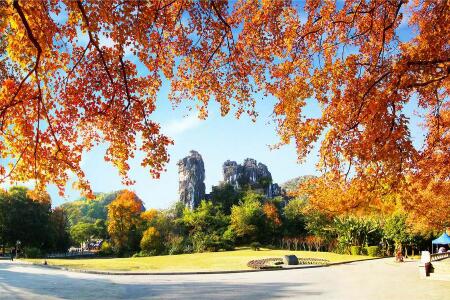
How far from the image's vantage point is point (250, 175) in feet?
275

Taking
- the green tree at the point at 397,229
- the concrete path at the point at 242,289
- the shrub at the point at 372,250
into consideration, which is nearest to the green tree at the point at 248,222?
the shrub at the point at 372,250

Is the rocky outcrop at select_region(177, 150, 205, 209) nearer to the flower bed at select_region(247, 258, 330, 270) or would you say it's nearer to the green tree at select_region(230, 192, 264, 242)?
the green tree at select_region(230, 192, 264, 242)

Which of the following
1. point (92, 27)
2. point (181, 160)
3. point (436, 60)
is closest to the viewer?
point (92, 27)

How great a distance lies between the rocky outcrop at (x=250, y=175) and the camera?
264 ft

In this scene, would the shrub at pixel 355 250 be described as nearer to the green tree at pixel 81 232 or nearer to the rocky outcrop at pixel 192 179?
the green tree at pixel 81 232

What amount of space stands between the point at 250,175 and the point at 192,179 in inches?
473

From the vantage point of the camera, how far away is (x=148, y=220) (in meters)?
49.0

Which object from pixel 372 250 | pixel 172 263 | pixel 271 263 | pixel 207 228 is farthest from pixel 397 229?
pixel 207 228

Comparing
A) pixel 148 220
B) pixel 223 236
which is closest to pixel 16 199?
pixel 148 220

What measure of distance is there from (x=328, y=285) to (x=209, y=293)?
5.07 meters

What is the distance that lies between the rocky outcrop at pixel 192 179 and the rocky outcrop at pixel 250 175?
553cm

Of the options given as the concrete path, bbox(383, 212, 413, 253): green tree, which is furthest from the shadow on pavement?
bbox(383, 212, 413, 253): green tree

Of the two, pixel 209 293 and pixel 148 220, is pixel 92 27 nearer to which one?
pixel 209 293

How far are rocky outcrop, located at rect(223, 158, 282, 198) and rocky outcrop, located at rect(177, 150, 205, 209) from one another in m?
5.53
